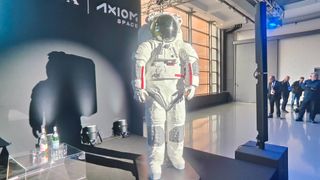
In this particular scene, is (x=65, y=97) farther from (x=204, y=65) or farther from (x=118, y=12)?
(x=204, y=65)

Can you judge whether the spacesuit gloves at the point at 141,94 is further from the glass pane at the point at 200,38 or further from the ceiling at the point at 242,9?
the glass pane at the point at 200,38

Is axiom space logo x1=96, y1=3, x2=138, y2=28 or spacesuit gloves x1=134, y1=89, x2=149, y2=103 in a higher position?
axiom space logo x1=96, y1=3, x2=138, y2=28

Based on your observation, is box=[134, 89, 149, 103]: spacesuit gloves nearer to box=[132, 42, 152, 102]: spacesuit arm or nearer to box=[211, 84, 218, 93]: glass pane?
box=[132, 42, 152, 102]: spacesuit arm

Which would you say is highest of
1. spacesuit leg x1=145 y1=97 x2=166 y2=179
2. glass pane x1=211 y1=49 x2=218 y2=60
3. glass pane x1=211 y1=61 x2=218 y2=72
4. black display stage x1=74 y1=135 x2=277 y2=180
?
glass pane x1=211 y1=49 x2=218 y2=60

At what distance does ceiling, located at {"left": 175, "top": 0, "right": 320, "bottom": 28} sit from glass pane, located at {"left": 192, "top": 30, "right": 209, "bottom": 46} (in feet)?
2.86

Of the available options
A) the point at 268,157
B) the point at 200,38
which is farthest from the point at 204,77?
the point at 268,157

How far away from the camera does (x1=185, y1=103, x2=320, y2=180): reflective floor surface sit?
10.8 feet

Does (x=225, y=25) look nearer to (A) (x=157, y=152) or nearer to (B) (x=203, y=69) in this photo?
(B) (x=203, y=69)

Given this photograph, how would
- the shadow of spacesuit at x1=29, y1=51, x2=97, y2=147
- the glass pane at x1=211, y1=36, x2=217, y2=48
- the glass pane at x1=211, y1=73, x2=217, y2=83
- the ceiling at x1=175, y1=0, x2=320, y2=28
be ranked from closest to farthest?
the shadow of spacesuit at x1=29, y1=51, x2=97, y2=147 → the ceiling at x1=175, y1=0, x2=320, y2=28 → the glass pane at x1=211, y1=36, x2=217, y2=48 → the glass pane at x1=211, y1=73, x2=217, y2=83

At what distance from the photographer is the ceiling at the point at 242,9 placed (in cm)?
Result: 802

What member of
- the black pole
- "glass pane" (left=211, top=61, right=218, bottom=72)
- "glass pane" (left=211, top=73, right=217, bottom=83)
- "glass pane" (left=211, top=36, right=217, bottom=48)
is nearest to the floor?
the black pole

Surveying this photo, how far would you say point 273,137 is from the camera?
4.83m

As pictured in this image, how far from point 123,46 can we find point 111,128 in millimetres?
1585

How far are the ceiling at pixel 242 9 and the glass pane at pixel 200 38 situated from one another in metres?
0.87
